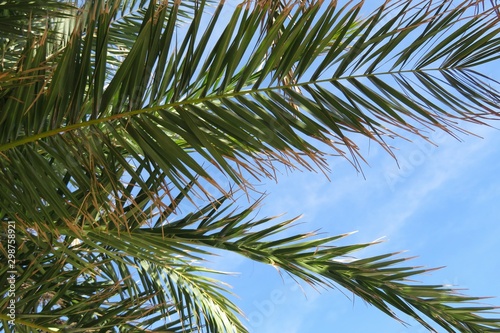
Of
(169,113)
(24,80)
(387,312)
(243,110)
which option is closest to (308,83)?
(243,110)

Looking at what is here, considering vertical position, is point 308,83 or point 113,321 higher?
point 308,83

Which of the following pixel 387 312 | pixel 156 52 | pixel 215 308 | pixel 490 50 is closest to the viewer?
pixel 156 52

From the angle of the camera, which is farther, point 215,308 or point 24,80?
point 215,308

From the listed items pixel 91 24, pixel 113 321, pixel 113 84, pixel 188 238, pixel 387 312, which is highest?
pixel 91 24

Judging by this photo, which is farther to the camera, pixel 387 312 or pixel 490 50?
pixel 387 312

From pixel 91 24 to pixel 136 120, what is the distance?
8.6 inches

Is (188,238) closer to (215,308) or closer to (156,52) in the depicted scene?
(215,308)

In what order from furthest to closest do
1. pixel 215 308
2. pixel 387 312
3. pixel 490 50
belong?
pixel 215 308 → pixel 387 312 → pixel 490 50

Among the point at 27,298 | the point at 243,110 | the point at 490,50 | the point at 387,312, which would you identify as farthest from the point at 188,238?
the point at 490,50

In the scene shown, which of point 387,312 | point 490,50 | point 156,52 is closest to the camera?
point 156,52

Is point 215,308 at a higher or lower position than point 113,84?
lower

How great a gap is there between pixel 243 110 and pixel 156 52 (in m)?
0.22

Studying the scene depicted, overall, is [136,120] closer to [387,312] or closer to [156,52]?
[156,52]

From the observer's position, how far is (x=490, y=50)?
4.46 feet
